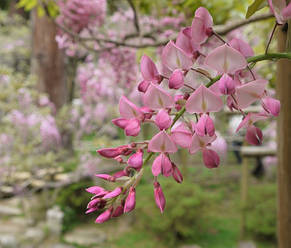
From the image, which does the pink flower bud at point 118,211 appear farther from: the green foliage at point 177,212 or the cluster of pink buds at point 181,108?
the green foliage at point 177,212

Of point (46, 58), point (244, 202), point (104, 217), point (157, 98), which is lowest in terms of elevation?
point (244, 202)

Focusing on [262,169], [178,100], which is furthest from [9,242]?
[262,169]

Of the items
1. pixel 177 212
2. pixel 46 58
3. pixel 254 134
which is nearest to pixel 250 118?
pixel 254 134

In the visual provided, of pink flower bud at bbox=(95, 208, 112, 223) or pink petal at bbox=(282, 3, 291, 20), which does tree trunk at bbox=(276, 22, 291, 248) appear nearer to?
pink petal at bbox=(282, 3, 291, 20)

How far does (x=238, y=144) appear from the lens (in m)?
6.19

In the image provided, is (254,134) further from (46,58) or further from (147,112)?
(46,58)

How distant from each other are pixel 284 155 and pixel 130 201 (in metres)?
0.25

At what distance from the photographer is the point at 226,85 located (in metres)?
0.26

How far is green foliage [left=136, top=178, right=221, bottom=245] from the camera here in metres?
2.83

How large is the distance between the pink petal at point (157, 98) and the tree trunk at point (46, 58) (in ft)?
11.8

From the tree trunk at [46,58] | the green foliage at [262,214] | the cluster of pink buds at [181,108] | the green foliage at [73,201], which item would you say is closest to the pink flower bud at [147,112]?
the cluster of pink buds at [181,108]

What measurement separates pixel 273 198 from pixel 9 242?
95.6 inches

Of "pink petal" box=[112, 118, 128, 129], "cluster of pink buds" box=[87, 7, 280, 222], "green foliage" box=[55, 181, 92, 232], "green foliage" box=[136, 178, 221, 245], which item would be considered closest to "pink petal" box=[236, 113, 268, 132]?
"cluster of pink buds" box=[87, 7, 280, 222]

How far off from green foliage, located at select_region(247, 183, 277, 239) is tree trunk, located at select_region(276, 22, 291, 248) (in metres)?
2.56
